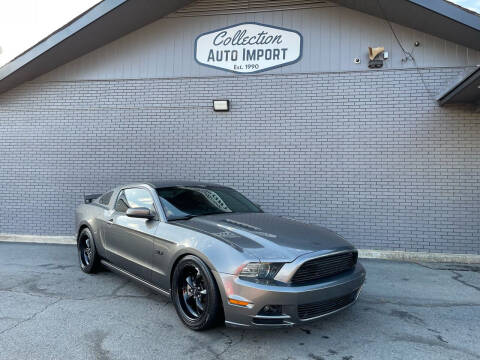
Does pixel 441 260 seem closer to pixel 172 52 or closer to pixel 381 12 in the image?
Answer: pixel 381 12

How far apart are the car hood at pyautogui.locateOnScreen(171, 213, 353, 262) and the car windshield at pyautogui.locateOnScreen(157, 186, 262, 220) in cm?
21

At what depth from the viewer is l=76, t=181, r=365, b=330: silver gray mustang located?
9.66 feet

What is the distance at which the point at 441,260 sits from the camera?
21.5 feet

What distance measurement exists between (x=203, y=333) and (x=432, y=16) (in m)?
6.59

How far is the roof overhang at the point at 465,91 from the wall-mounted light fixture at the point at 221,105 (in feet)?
13.7

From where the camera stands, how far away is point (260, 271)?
3.00m

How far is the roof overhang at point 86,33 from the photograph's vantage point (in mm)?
7309

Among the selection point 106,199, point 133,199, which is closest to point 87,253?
point 106,199

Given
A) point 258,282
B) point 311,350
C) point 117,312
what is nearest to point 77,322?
point 117,312

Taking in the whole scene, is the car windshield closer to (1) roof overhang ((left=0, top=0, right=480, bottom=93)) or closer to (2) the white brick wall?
(2) the white brick wall

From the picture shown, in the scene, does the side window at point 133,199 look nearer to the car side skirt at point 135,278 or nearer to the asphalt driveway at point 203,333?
the car side skirt at point 135,278

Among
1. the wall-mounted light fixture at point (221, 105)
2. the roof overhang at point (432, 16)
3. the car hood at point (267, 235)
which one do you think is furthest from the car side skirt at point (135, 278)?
the roof overhang at point (432, 16)

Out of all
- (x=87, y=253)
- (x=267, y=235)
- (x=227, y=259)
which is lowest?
(x=87, y=253)

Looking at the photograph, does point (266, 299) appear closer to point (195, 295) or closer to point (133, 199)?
point (195, 295)
